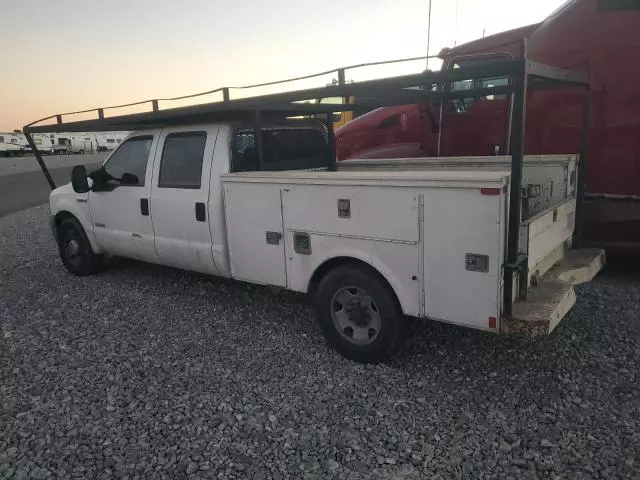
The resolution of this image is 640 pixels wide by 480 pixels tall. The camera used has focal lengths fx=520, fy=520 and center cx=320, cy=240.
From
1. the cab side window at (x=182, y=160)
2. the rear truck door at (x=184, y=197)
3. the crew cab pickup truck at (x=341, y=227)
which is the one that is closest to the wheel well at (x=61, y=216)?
the crew cab pickup truck at (x=341, y=227)

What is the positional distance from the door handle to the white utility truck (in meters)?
0.01

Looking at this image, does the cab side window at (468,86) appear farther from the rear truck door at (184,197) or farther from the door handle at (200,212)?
the door handle at (200,212)

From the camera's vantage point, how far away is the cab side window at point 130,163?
18.5ft

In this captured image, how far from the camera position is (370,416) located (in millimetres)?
3340

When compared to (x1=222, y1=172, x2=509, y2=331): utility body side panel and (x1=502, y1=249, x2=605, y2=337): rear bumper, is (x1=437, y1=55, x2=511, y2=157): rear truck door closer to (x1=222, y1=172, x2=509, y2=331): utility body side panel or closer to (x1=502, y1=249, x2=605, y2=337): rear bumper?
(x1=502, y1=249, x2=605, y2=337): rear bumper

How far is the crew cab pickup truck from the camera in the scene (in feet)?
10.8

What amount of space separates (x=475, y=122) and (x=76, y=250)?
18.4ft

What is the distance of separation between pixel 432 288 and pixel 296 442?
131 centimetres

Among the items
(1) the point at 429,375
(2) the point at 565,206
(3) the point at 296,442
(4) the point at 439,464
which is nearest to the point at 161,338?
(3) the point at 296,442

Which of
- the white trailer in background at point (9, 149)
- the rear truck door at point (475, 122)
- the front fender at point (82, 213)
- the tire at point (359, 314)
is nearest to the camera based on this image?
the tire at point (359, 314)

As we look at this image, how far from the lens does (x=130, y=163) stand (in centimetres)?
582

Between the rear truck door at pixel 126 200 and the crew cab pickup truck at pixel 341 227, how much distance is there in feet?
0.06

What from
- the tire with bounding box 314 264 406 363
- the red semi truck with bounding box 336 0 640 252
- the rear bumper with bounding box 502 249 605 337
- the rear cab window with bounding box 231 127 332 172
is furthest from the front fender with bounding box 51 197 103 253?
the rear bumper with bounding box 502 249 605 337

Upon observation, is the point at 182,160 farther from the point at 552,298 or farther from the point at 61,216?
the point at 552,298
